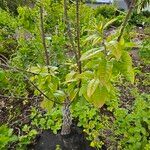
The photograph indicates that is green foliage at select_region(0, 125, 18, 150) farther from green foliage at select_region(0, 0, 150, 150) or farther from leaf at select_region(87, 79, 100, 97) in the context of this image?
leaf at select_region(87, 79, 100, 97)

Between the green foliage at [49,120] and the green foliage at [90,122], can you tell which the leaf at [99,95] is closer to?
the green foliage at [90,122]

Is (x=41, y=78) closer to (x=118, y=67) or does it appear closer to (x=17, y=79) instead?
(x=118, y=67)

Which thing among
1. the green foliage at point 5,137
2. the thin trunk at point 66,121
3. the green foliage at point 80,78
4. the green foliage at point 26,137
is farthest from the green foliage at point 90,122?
the green foliage at point 5,137

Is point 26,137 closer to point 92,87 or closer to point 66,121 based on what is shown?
point 66,121

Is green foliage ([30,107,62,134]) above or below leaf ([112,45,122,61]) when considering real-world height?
below

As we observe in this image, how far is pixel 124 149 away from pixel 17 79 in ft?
5.34

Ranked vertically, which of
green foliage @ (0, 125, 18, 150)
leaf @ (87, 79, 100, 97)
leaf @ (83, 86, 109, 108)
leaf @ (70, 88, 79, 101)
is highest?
leaf @ (87, 79, 100, 97)

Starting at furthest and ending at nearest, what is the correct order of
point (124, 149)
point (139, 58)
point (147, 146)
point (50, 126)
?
point (139, 58)
point (50, 126)
point (124, 149)
point (147, 146)

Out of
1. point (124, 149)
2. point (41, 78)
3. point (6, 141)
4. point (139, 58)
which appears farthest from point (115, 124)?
point (139, 58)

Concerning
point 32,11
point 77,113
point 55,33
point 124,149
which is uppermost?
point 32,11

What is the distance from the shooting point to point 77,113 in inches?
134

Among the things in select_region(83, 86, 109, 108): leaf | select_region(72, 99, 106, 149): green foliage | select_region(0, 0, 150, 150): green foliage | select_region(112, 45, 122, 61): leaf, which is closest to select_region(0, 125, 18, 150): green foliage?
select_region(0, 0, 150, 150): green foliage

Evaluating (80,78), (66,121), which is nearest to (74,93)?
(80,78)

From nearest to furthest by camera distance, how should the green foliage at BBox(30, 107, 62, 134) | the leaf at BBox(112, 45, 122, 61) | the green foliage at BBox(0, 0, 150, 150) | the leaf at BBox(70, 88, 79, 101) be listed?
the leaf at BBox(112, 45, 122, 61), the green foliage at BBox(0, 0, 150, 150), the leaf at BBox(70, 88, 79, 101), the green foliage at BBox(30, 107, 62, 134)
